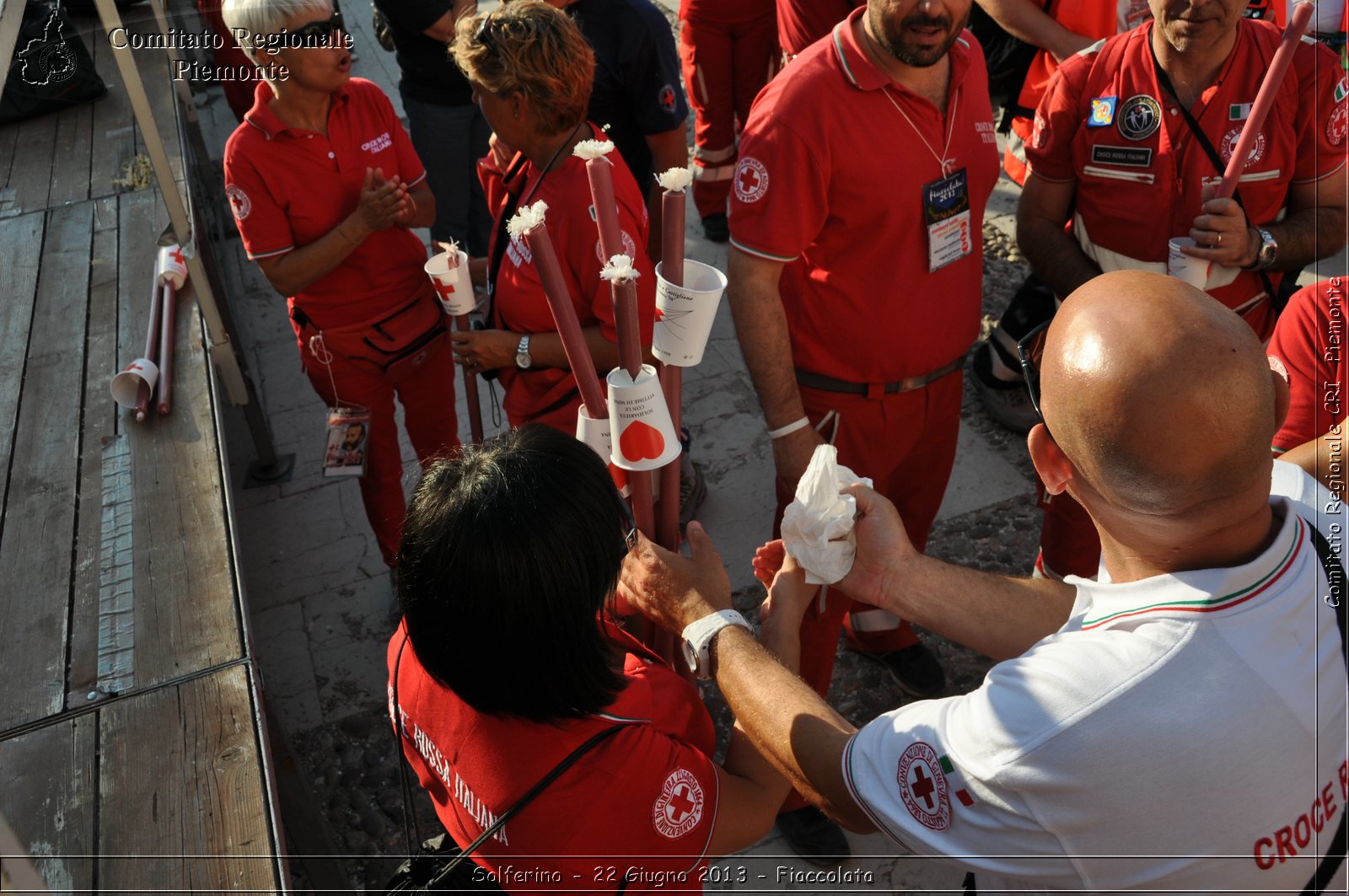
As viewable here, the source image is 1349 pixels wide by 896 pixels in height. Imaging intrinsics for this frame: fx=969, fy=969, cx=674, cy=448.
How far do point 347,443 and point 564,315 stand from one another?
2.13m

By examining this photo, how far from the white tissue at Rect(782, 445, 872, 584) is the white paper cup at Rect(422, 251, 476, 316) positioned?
58.3 inches

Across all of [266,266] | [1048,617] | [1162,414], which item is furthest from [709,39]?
[1162,414]

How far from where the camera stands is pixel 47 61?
5.02 meters

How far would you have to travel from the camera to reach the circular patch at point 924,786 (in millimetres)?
1467

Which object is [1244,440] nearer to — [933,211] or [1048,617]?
[1048,617]

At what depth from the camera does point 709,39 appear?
551 centimetres

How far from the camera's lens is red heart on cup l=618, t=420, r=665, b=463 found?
1.59 meters

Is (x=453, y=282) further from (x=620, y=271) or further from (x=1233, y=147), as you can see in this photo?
(x=1233, y=147)

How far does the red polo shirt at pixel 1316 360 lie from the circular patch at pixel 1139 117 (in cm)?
77

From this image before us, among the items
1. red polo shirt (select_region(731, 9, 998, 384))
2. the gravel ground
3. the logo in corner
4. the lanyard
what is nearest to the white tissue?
red polo shirt (select_region(731, 9, 998, 384))

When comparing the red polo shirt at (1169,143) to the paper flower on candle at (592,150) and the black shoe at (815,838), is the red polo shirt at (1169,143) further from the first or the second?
the paper flower on candle at (592,150)

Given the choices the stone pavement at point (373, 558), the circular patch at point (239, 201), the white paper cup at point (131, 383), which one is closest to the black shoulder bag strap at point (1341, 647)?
the stone pavement at point (373, 558)

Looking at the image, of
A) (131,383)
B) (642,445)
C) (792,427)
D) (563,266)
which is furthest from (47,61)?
(642,445)

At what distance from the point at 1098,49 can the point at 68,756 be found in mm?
3406
